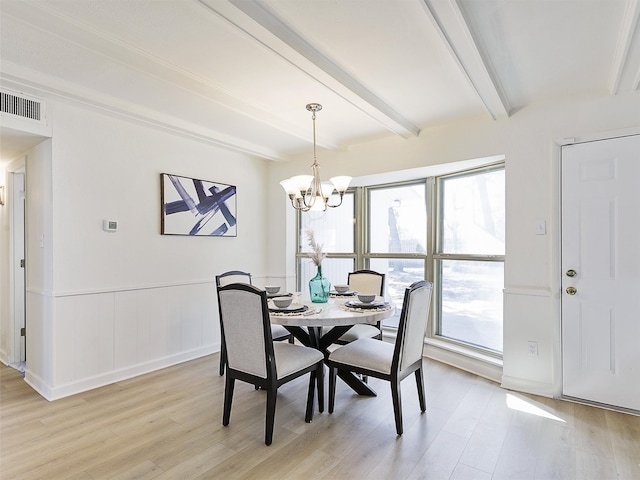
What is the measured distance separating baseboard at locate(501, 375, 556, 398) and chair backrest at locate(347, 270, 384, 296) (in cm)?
128

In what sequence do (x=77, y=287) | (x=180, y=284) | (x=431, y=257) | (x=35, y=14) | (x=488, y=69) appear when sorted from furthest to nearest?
(x=431, y=257) → (x=180, y=284) → (x=77, y=287) → (x=488, y=69) → (x=35, y=14)

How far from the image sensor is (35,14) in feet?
5.84

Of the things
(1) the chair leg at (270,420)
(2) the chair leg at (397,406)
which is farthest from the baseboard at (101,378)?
(2) the chair leg at (397,406)

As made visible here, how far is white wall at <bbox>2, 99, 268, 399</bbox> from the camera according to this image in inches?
112

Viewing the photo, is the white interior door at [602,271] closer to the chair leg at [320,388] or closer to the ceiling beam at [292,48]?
the ceiling beam at [292,48]

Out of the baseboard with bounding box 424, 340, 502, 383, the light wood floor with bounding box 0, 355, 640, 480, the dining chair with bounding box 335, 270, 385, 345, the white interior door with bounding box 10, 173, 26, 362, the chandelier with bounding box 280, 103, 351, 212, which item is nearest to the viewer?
the light wood floor with bounding box 0, 355, 640, 480

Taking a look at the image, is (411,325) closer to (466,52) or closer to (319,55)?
(466,52)

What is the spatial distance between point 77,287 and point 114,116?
150 centimetres

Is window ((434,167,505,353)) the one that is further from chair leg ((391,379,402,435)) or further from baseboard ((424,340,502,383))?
chair leg ((391,379,402,435))

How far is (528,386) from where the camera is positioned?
9.53ft

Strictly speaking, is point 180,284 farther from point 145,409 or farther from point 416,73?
point 416,73

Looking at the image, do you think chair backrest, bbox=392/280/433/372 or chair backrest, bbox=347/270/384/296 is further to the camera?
chair backrest, bbox=347/270/384/296

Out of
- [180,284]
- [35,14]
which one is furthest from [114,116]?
[180,284]

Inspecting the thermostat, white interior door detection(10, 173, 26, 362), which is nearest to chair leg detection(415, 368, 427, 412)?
the thermostat
